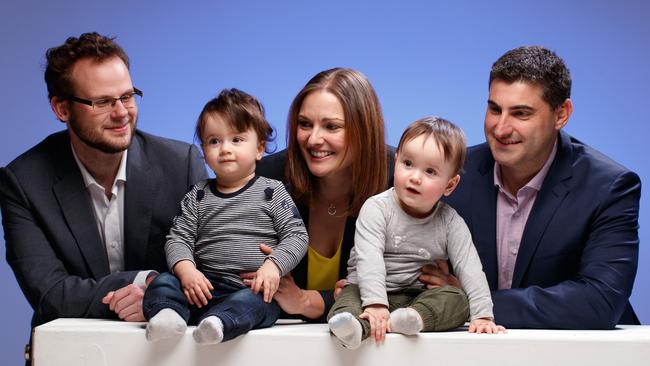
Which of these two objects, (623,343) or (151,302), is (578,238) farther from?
(151,302)

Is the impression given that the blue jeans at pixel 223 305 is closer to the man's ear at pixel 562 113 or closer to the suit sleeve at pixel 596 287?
the suit sleeve at pixel 596 287

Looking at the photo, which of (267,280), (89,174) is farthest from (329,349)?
(89,174)

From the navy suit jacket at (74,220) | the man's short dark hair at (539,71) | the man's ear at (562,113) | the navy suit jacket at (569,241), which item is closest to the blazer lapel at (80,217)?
the navy suit jacket at (74,220)

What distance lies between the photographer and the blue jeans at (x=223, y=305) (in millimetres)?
2445

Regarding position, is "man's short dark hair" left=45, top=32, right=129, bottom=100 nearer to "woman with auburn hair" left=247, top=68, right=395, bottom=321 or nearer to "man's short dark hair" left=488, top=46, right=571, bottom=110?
"woman with auburn hair" left=247, top=68, right=395, bottom=321

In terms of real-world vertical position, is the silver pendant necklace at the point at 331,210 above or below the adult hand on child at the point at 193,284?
above

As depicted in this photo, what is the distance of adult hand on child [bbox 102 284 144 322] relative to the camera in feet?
9.23

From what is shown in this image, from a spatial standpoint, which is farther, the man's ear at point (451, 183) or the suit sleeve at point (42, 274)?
the suit sleeve at point (42, 274)

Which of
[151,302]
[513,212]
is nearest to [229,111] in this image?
[151,302]

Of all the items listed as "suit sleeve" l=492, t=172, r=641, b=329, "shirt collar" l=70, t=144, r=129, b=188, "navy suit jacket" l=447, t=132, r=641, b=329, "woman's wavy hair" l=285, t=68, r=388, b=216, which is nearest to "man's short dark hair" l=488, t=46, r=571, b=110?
"navy suit jacket" l=447, t=132, r=641, b=329

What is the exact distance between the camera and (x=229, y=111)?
2742mm

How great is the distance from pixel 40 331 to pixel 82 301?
0.36 meters

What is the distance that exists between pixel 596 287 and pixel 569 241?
0.24 meters

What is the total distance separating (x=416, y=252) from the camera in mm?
2678
